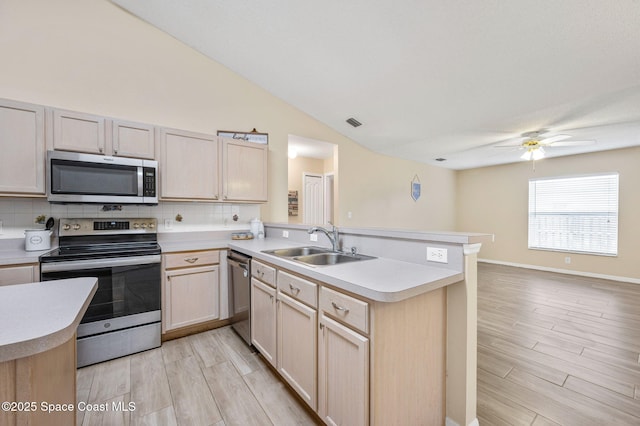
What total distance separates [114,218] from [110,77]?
1453mm

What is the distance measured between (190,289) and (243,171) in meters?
1.40

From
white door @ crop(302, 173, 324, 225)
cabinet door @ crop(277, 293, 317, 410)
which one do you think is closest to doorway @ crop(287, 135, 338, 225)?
white door @ crop(302, 173, 324, 225)

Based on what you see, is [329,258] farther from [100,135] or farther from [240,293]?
[100,135]

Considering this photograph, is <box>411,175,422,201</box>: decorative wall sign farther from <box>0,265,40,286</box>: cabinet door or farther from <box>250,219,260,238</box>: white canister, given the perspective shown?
<box>0,265,40,286</box>: cabinet door

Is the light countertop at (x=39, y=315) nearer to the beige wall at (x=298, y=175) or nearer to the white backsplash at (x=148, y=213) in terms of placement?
the white backsplash at (x=148, y=213)

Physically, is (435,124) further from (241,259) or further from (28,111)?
(28,111)

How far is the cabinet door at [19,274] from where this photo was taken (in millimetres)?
1844

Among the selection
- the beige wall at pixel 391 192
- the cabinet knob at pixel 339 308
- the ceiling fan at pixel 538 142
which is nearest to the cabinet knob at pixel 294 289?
the cabinet knob at pixel 339 308

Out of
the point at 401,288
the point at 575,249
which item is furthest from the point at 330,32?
the point at 575,249

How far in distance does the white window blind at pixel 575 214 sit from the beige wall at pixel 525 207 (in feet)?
0.35

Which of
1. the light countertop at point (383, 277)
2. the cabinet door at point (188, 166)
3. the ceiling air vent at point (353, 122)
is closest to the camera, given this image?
the light countertop at point (383, 277)

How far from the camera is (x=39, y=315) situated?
2.64ft

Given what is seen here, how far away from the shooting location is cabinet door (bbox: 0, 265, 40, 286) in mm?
1844

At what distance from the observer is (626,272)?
4641mm
